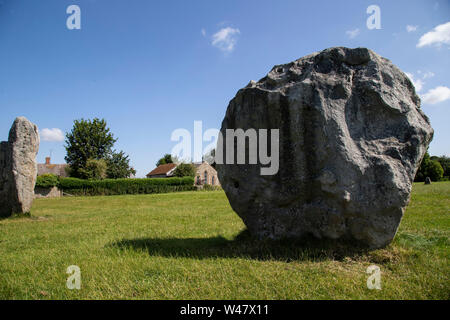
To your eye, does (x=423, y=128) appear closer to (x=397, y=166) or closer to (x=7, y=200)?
(x=397, y=166)

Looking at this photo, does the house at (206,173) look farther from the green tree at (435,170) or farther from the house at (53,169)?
the green tree at (435,170)

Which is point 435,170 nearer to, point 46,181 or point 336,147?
point 336,147

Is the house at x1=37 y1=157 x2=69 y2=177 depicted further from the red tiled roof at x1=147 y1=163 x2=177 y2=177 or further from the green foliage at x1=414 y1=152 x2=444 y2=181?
the green foliage at x1=414 y1=152 x2=444 y2=181

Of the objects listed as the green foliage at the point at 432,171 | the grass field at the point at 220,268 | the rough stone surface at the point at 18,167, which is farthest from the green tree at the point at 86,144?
the green foliage at the point at 432,171

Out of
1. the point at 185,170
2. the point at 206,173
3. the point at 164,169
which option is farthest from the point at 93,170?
the point at 206,173

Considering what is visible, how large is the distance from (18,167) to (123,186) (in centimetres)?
2655

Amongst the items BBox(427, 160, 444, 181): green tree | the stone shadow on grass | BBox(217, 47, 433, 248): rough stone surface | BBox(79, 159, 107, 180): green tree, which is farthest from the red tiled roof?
BBox(217, 47, 433, 248): rough stone surface

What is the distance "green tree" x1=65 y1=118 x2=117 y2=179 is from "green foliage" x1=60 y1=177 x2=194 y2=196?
427 inches

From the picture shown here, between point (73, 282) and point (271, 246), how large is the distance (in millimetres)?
3515

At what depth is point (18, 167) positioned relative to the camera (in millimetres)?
11383

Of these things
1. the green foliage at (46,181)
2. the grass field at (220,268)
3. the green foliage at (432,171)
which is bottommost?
the grass field at (220,268)

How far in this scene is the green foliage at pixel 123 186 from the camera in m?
35.1

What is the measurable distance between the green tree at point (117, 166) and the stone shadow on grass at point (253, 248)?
46216 millimetres
